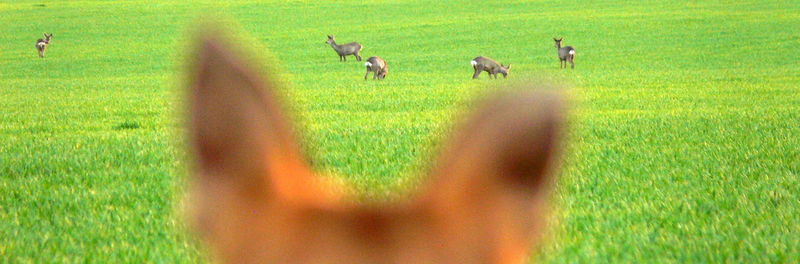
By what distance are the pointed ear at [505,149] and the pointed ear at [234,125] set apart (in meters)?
0.09

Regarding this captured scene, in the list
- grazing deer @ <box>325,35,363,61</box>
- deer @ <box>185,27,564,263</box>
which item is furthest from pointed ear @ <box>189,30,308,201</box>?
grazing deer @ <box>325,35,363,61</box>

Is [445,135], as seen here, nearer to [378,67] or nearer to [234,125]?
[234,125]

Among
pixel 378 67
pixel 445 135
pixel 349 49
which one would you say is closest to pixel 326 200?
pixel 445 135

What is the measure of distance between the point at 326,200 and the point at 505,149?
13 cm

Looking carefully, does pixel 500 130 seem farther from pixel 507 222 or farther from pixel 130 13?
pixel 130 13

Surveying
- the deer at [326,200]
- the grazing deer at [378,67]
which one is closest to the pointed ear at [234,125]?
the deer at [326,200]

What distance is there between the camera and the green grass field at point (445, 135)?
5391 millimetres

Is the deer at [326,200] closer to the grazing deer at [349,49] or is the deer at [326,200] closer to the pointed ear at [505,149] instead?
the pointed ear at [505,149]

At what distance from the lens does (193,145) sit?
50 cm

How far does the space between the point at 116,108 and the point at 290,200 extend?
18964mm

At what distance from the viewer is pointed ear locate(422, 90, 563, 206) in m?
0.49

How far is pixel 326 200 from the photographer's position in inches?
22.6

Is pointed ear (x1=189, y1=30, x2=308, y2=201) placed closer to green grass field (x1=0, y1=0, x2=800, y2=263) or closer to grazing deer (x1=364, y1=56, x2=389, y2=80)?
green grass field (x1=0, y1=0, x2=800, y2=263)

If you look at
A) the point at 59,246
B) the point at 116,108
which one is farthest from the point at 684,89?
the point at 59,246
